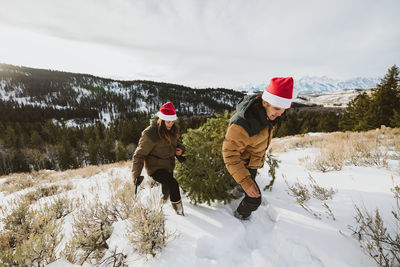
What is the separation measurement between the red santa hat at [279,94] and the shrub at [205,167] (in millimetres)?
1070

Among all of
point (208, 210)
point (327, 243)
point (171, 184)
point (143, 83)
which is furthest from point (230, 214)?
point (143, 83)

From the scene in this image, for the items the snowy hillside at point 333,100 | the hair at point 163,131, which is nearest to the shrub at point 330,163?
the hair at point 163,131

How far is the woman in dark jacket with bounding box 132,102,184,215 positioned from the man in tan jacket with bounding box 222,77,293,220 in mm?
1183

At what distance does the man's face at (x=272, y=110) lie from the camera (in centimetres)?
206

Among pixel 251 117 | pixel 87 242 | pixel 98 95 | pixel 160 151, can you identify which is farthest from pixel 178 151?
pixel 98 95

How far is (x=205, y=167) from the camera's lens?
282cm

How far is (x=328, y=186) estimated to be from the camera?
3.15 metres

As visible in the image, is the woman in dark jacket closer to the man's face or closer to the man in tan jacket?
the man in tan jacket

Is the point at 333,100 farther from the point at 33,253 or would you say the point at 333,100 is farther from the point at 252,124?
the point at 33,253

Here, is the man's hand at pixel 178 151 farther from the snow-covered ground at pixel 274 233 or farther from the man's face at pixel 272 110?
the man's face at pixel 272 110

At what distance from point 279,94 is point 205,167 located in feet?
5.13

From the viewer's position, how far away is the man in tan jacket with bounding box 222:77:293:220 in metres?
2.05

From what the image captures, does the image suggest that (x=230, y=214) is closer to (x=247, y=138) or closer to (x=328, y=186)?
(x=247, y=138)

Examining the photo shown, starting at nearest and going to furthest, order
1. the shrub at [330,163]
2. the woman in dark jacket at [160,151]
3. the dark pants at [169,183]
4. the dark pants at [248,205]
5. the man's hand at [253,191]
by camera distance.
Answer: the man's hand at [253,191], the dark pants at [248,205], the dark pants at [169,183], the woman in dark jacket at [160,151], the shrub at [330,163]
